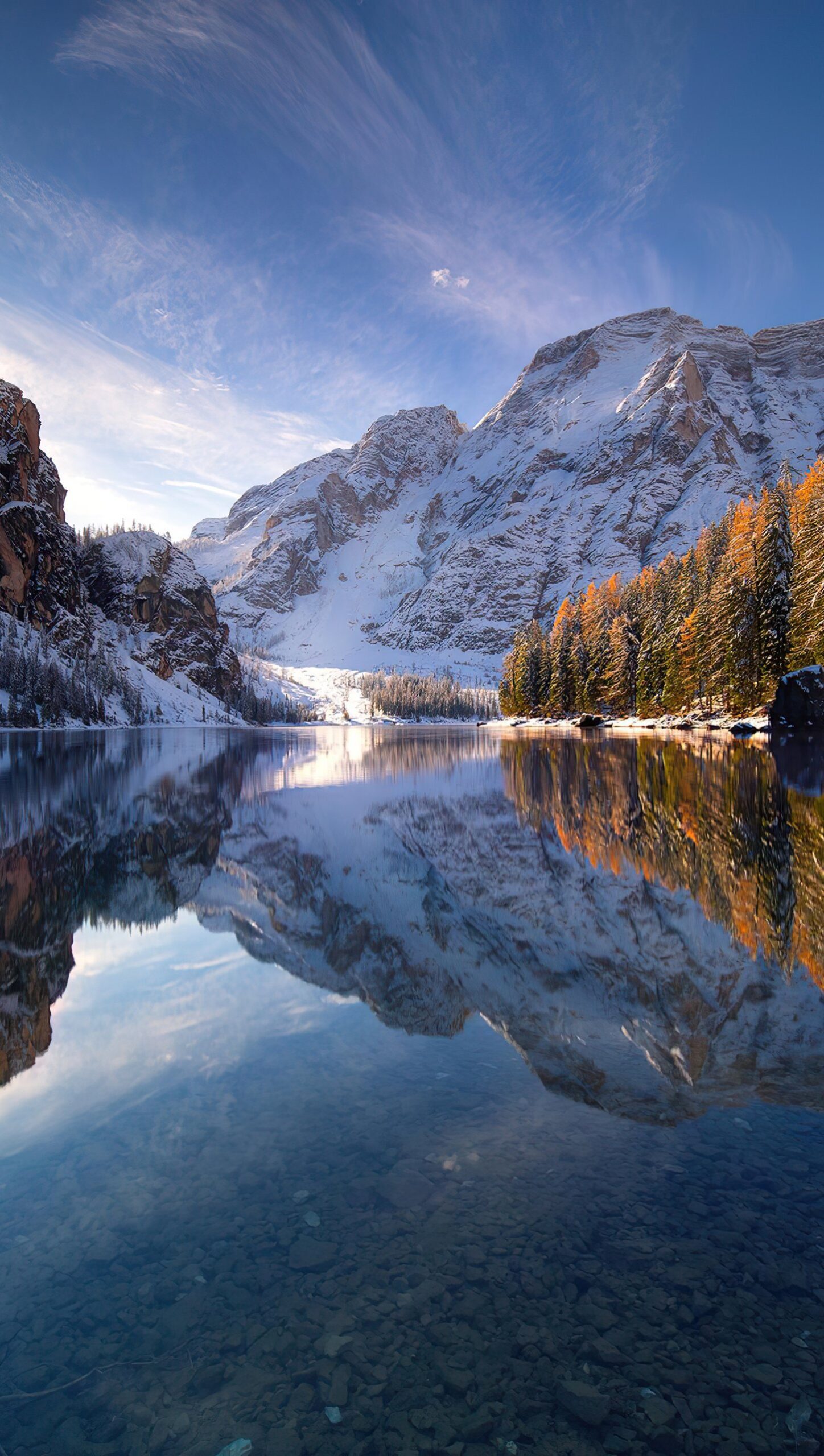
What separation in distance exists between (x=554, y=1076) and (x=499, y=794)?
16.1m

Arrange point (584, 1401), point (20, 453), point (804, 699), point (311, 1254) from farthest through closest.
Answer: point (20, 453)
point (804, 699)
point (311, 1254)
point (584, 1401)

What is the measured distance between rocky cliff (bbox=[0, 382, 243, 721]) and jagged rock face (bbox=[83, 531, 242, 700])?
27cm

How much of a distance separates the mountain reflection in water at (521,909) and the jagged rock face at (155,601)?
171349 mm

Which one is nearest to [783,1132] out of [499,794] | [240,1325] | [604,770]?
[240,1325]

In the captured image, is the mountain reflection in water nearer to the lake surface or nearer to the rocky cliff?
the lake surface

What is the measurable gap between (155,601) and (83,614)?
1456 inches

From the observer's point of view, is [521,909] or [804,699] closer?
[521,909]

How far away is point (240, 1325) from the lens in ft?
10.2

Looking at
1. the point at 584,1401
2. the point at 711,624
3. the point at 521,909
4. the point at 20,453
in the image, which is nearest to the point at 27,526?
the point at 20,453

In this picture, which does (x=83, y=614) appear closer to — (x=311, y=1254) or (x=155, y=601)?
(x=155, y=601)

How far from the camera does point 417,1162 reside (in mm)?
4332

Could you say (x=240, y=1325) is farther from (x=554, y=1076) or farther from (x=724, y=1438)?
(x=554, y=1076)

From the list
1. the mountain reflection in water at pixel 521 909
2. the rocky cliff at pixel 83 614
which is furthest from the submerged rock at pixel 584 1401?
the rocky cliff at pixel 83 614

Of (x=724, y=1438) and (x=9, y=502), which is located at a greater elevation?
(x=9, y=502)
